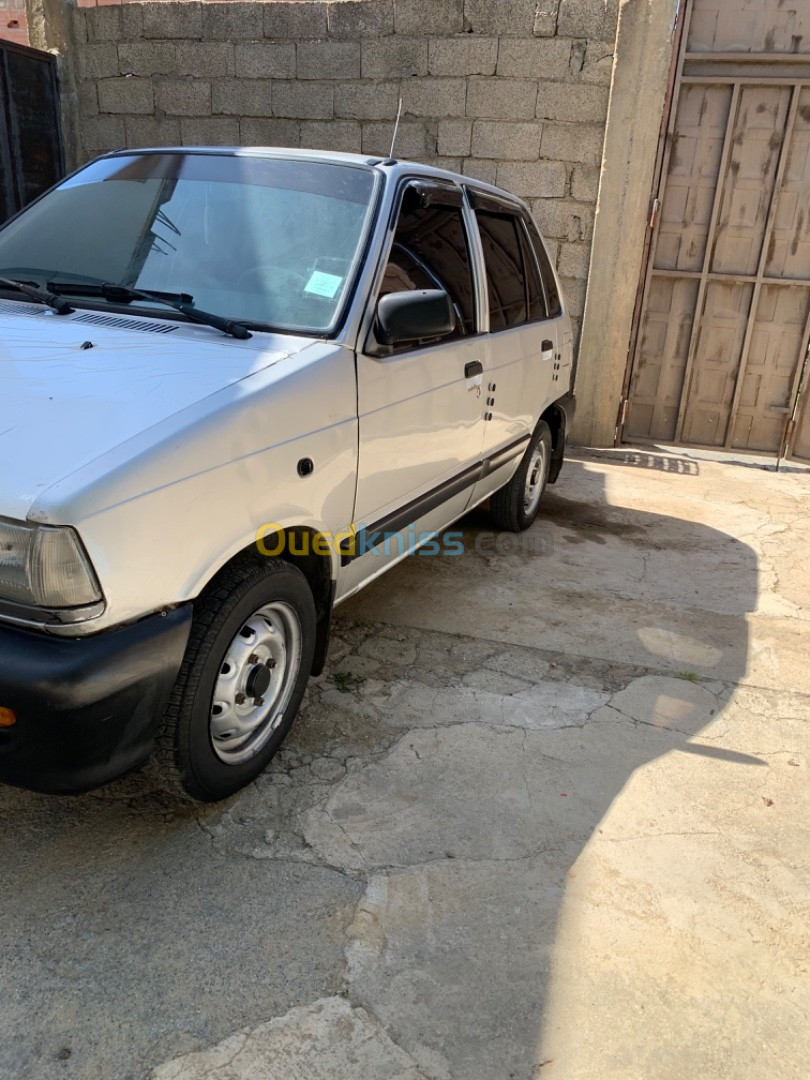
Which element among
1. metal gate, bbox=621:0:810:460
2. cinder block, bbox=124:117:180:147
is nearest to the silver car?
metal gate, bbox=621:0:810:460

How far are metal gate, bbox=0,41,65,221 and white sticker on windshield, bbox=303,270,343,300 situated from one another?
5.63 m

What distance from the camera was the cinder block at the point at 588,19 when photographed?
653 cm

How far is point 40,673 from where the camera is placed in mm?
1910

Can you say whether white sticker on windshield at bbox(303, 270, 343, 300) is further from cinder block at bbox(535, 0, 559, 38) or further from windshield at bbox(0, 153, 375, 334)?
cinder block at bbox(535, 0, 559, 38)

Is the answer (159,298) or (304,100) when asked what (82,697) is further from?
(304,100)

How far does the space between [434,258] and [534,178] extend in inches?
159

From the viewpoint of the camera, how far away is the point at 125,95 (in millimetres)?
7613

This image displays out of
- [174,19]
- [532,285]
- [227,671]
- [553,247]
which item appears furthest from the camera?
[174,19]

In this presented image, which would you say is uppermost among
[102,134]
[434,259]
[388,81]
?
[388,81]

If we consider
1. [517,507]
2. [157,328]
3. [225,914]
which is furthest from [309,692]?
[517,507]

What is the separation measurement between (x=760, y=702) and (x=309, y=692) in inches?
75.3

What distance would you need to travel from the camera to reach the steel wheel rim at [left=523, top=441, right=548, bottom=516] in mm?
5324

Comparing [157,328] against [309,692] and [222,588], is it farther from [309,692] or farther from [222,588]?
[309,692]

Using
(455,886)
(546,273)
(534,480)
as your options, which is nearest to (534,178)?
(546,273)
